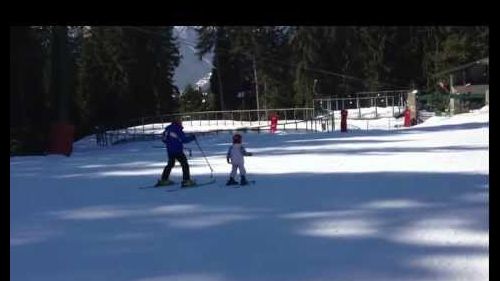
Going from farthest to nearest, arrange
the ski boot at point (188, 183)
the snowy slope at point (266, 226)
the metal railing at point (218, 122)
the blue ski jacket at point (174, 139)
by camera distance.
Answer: the metal railing at point (218, 122), the blue ski jacket at point (174, 139), the ski boot at point (188, 183), the snowy slope at point (266, 226)

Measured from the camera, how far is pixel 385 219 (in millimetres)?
7922

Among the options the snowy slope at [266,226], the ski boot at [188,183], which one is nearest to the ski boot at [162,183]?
the ski boot at [188,183]

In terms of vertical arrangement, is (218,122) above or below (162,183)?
below

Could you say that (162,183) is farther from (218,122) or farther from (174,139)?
(218,122)

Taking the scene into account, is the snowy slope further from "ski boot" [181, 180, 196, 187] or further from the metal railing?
the metal railing

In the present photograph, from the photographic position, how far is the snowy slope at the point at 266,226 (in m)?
5.59

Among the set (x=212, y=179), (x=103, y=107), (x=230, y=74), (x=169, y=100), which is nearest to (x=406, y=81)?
(x=230, y=74)

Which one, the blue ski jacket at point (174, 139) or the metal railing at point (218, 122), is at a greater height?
the blue ski jacket at point (174, 139)

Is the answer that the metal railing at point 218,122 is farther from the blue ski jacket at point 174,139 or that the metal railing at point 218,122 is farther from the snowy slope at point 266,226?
the snowy slope at point 266,226

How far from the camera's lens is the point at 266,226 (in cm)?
762

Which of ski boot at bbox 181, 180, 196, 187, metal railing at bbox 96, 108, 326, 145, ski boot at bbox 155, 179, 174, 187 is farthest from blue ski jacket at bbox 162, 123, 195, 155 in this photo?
metal railing at bbox 96, 108, 326, 145

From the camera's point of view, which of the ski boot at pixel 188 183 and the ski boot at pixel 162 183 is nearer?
the ski boot at pixel 188 183

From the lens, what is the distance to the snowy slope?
5.59m

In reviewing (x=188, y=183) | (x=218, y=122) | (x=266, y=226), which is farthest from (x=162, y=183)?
(x=218, y=122)
